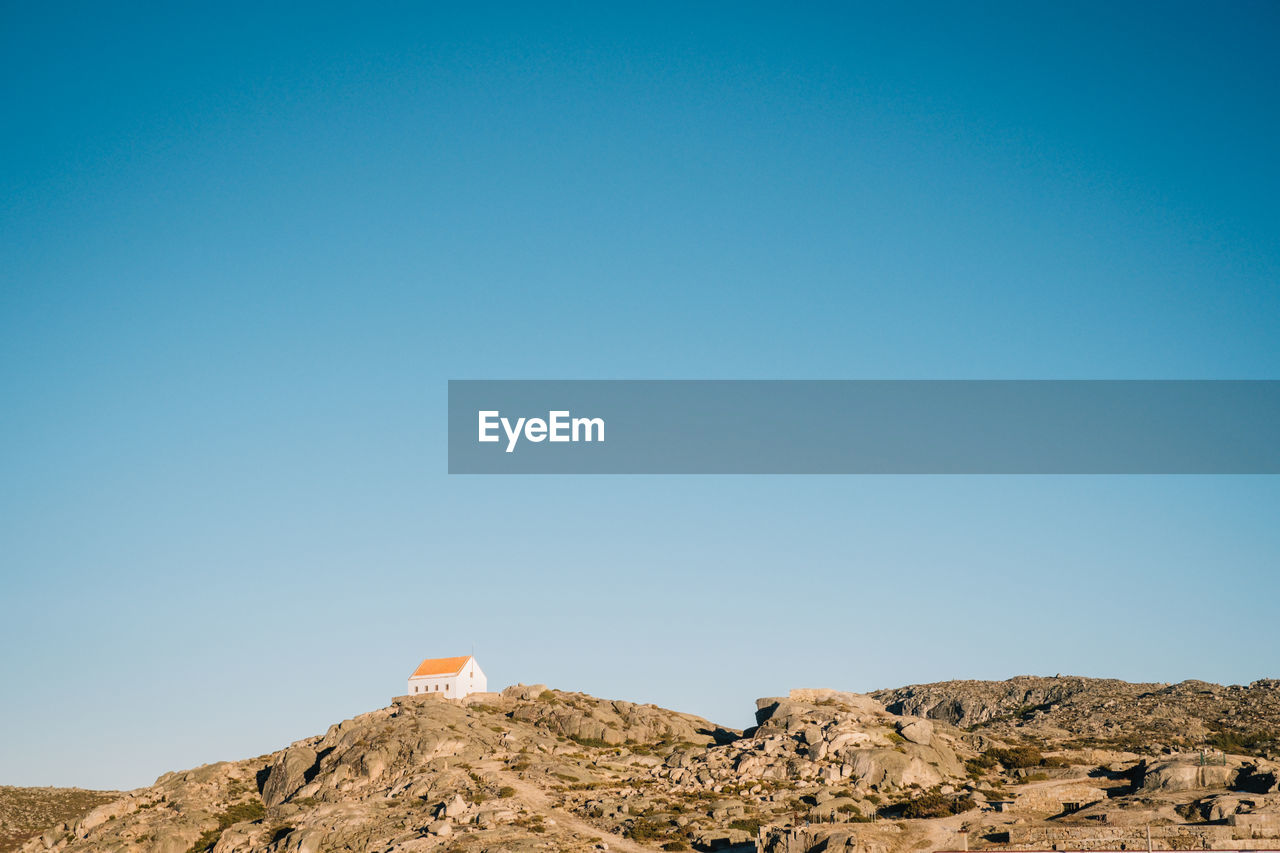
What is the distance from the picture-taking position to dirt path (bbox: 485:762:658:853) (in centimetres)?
8620

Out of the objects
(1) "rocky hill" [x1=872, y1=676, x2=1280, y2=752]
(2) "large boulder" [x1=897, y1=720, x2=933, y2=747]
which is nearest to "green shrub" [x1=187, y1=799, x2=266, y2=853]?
(2) "large boulder" [x1=897, y1=720, x2=933, y2=747]

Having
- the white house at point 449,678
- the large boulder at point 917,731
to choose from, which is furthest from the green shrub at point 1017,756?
the white house at point 449,678

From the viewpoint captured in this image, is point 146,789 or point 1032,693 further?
point 1032,693

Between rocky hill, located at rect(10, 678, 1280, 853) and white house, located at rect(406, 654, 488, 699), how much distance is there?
4.09 metres

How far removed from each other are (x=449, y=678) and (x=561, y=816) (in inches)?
1950

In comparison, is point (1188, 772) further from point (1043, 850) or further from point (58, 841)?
point (58, 841)

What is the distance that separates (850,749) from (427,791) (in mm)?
41116

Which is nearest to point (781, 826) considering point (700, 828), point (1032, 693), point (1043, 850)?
point (700, 828)

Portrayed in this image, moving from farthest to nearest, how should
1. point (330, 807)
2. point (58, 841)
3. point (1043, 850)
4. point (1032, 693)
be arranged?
point (1032, 693) → point (58, 841) → point (330, 807) → point (1043, 850)

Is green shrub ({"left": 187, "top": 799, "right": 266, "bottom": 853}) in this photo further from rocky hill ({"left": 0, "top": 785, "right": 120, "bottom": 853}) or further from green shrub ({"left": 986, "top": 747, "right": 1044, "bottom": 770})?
green shrub ({"left": 986, "top": 747, "right": 1044, "bottom": 770})

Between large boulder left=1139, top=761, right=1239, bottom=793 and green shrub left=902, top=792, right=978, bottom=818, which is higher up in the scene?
large boulder left=1139, top=761, right=1239, bottom=793

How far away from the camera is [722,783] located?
338 ft

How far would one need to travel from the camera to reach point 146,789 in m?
116

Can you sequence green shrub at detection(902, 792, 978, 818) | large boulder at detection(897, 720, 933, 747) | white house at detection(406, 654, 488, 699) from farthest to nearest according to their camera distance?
white house at detection(406, 654, 488, 699) < large boulder at detection(897, 720, 933, 747) < green shrub at detection(902, 792, 978, 818)
